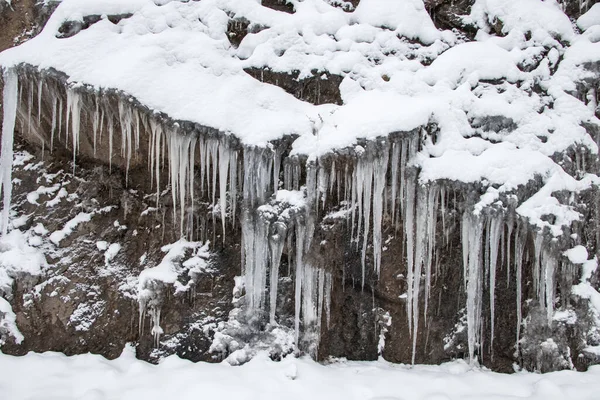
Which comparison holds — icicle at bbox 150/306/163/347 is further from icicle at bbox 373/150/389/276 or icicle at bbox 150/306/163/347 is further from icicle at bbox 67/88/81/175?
icicle at bbox 373/150/389/276

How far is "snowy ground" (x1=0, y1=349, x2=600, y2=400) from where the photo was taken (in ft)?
12.8

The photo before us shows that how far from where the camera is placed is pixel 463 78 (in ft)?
15.5

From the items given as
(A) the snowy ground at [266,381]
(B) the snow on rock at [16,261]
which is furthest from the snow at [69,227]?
(A) the snowy ground at [266,381]

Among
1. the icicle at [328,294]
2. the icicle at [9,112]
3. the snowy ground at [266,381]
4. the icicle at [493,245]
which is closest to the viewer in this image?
the snowy ground at [266,381]

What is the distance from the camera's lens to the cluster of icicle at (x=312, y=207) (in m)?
4.23

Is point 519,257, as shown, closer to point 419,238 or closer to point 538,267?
point 538,267

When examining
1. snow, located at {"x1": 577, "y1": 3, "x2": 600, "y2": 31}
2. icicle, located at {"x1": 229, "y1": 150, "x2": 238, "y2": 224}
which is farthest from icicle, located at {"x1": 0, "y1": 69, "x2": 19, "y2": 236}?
snow, located at {"x1": 577, "y1": 3, "x2": 600, "y2": 31}

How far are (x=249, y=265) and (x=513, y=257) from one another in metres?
2.46

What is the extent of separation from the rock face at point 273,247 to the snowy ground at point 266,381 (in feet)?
0.78

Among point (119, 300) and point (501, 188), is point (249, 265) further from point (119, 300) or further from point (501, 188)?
point (501, 188)

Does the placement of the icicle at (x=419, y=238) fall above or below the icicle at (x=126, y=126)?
below

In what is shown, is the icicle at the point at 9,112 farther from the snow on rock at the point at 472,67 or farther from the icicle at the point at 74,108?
the snow on rock at the point at 472,67

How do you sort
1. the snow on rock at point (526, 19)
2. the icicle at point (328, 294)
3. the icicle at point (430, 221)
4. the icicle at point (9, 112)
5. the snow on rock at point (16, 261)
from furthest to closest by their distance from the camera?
the snow on rock at point (526, 19), the snow on rock at point (16, 261), the icicle at point (328, 294), the icicle at point (9, 112), the icicle at point (430, 221)

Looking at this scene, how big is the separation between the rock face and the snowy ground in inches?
9.4
